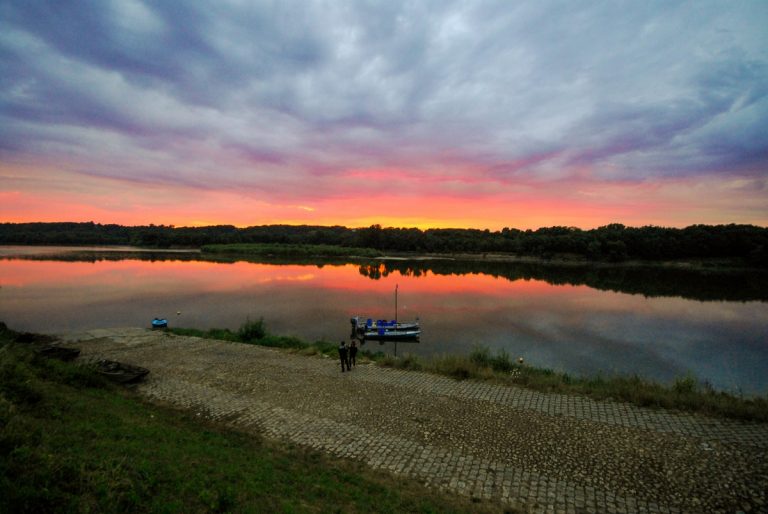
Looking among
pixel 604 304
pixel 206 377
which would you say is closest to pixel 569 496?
pixel 206 377

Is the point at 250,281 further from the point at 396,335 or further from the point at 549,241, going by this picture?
the point at 549,241

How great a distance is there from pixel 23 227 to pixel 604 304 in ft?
735

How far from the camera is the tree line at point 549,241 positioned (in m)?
81.1

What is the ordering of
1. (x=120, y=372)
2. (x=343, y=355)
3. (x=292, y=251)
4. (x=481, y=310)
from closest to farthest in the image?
(x=120, y=372) < (x=343, y=355) < (x=481, y=310) < (x=292, y=251)

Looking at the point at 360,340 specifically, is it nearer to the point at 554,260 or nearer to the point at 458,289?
the point at 458,289

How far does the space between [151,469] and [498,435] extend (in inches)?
293

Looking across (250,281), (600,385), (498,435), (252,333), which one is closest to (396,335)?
(252,333)

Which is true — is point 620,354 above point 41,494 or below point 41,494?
below

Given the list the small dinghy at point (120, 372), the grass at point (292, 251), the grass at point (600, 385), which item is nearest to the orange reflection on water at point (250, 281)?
the grass at point (600, 385)

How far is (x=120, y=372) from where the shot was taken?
1277 centimetres

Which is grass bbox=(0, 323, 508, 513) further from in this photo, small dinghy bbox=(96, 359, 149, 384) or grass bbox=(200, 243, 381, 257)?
grass bbox=(200, 243, 381, 257)

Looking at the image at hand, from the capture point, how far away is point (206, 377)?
13531 millimetres

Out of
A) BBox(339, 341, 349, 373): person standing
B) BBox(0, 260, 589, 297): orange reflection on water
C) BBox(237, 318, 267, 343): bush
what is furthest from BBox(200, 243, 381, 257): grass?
BBox(339, 341, 349, 373): person standing

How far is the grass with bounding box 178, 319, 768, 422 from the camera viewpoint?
33.8 feet
